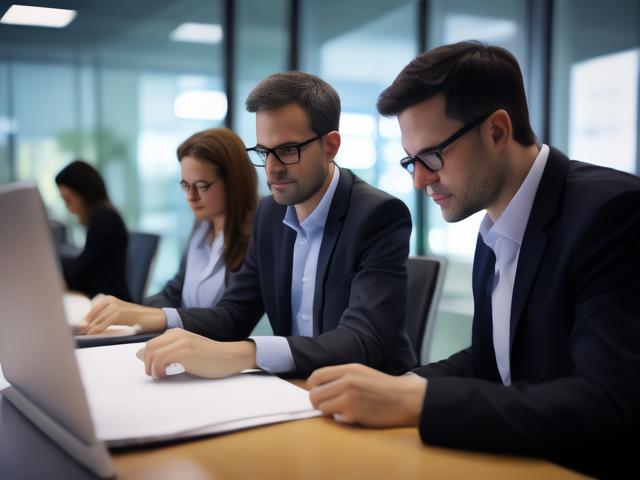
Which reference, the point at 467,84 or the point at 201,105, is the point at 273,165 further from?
the point at 201,105

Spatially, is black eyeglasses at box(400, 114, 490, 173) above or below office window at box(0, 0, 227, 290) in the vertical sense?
below

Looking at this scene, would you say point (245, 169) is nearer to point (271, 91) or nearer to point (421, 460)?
point (271, 91)

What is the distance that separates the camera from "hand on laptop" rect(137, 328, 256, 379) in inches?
46.8

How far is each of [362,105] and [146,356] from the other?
4.55 metres

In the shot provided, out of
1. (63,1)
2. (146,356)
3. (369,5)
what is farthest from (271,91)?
(369,5)

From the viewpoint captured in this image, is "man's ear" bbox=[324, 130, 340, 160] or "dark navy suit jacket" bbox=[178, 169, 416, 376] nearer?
"dark navy suit jacket" bbox=[178, 169, 416, 376]

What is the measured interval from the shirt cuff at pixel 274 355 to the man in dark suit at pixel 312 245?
0.22m

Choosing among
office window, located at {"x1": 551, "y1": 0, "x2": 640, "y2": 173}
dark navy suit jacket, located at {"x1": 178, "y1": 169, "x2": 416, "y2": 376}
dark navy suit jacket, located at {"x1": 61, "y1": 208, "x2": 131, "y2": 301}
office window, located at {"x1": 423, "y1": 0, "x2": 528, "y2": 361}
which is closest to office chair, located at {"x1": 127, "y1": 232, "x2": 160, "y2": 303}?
dark navy suit jacket, located at {"x1": 61, "y1": 208, "x2": 131, "y2": 301}

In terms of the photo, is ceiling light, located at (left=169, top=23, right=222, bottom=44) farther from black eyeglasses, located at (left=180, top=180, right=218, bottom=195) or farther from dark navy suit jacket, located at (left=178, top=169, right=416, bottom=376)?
dark navy suit jacket, located at (left=178, top=169, right=416, bottom=376)

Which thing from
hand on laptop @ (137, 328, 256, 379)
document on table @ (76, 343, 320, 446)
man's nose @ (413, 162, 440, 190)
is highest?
man's nose @ (413, 162, 440, 190)

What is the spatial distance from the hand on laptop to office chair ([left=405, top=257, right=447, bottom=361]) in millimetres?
1045

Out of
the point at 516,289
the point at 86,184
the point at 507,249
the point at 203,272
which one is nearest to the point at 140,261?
the point at 86,184

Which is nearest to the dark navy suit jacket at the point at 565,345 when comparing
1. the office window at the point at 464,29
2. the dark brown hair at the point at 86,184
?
the dark brown hair at the point at 86,184

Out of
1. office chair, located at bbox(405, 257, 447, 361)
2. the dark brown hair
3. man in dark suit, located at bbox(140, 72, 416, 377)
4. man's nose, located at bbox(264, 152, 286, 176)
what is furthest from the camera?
the dark brown hair
